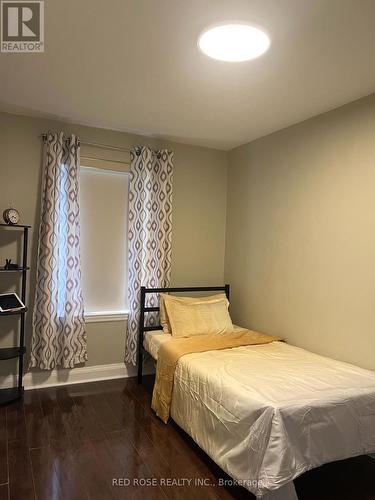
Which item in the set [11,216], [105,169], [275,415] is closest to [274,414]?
[275,415]

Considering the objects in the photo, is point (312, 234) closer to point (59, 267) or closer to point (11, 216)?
point (59, 267)

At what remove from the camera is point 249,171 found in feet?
12.9

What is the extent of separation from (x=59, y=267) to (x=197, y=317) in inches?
55.7

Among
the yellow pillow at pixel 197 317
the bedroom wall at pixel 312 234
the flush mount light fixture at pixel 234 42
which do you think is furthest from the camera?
the yellow pillow at pixel 197 317

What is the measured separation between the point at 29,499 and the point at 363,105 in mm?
3318

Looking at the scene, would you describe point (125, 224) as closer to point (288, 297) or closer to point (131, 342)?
point (131, 342)

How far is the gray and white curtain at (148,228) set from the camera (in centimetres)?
373

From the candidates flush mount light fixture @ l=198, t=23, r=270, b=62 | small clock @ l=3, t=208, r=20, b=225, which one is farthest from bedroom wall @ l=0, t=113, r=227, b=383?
flush mount light fixture @ l=198, t=23, r=270, b=62

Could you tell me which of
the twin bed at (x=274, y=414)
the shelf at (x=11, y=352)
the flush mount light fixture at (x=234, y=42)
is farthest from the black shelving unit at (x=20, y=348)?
the flush mount light fixture at (x=234, y=42)

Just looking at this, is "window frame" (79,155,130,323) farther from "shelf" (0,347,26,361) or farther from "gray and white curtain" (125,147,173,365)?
"shelf" (0,347,26,361)

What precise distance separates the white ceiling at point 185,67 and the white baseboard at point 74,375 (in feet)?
8.02

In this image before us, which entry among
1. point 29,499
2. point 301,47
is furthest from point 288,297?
point 29,499

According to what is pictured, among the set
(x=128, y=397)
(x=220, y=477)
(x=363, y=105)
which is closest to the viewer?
(x=220, y=477)

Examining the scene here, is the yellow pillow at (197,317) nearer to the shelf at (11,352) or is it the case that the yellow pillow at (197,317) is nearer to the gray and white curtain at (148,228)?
the gray and white curtain at (148,228)
